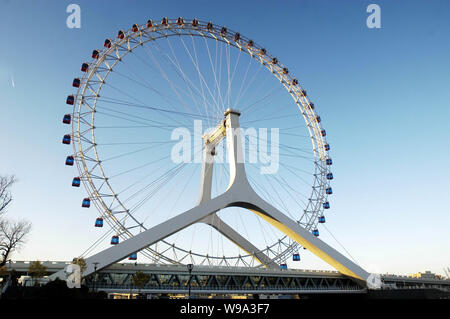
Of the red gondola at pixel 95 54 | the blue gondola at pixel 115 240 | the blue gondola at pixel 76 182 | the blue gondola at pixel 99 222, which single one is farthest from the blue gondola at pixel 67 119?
the blue gondola at pixel 115 240

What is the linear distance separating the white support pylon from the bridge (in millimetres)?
3203

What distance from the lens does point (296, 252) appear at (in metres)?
34.1

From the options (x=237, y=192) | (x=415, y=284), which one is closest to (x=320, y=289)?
(x=237, y=192)

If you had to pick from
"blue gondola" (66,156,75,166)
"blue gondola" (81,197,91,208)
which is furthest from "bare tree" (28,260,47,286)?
"blue gondola" (66,156,75,166)

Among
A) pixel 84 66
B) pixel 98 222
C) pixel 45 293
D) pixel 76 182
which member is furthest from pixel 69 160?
pixel 45 293

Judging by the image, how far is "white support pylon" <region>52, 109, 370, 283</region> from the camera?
24233 millimetres

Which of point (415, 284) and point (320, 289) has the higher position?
point (320, 289)

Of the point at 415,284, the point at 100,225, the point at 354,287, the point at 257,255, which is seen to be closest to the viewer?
the point at 100,225

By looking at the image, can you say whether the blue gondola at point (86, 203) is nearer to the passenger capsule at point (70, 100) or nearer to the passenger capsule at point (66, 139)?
the passenger capsule at point (66, 139)

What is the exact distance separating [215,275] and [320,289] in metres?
14.0

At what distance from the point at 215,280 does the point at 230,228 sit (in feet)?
19.9

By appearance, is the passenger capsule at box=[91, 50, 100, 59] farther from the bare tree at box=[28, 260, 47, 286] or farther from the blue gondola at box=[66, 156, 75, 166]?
the bare tree at box=[28, 260, 47, 286]
